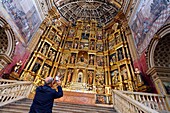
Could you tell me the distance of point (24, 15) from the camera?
9891 millimetres

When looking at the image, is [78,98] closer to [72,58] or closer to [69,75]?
[69,75]

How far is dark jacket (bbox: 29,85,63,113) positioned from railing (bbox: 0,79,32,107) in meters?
2.85

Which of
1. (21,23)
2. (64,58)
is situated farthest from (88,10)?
(21,23)

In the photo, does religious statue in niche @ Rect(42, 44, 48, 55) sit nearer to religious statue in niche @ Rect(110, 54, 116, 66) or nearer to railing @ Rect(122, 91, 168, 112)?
religious statue in niche @ Rect(110, 54, 116, 66)

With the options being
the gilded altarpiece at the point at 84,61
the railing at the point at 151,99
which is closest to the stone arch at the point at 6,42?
the gilded altarpiece at the point at 84,61

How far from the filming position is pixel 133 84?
8.77 metres

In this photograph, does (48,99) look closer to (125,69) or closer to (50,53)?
(125,69)

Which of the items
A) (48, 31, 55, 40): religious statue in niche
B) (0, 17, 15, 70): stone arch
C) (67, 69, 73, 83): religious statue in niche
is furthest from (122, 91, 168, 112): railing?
(48, 31, 55, 40): religious statue in niche

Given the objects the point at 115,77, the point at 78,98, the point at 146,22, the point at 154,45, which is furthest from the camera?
the point at 115,77

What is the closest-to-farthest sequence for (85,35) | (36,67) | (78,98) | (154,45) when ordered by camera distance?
(78,98)
(154,45)
(36,67)
(85,35)

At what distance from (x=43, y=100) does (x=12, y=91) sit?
370 cm

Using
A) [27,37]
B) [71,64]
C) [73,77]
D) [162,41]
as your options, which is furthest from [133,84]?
[27,37]

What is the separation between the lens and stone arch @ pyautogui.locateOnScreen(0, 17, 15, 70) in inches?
296

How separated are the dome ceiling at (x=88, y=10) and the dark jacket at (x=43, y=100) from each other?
1612 centimetres
